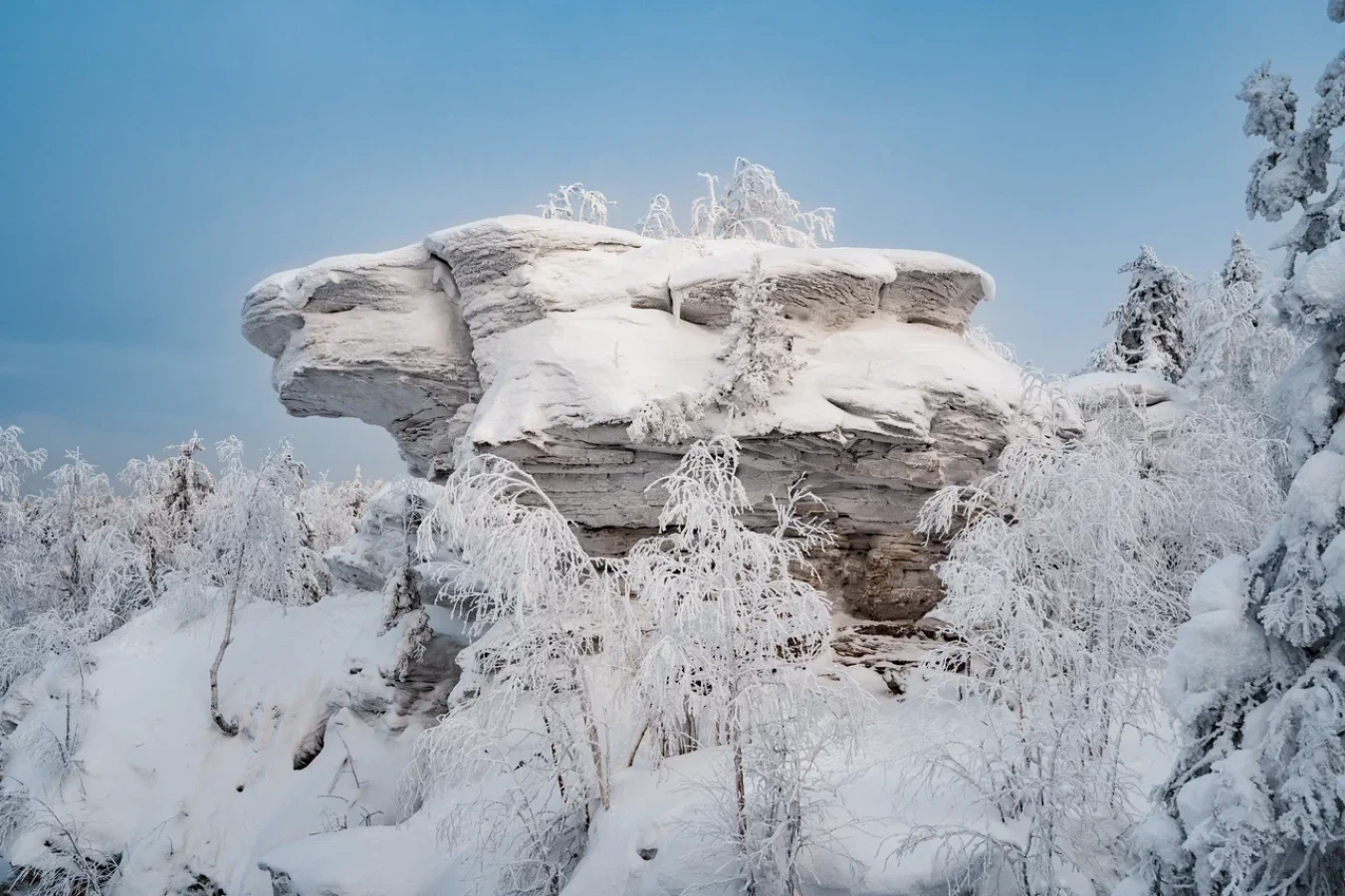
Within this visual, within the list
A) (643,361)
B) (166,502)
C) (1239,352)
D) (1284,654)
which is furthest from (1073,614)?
(166,502)

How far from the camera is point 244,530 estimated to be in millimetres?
17516

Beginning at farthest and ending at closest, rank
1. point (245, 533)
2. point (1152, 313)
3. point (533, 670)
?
point (1152, 313), point (245, 533), point (533, 670)

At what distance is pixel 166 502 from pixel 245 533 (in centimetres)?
851

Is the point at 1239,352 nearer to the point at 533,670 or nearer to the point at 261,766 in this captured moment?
the point at 533,670

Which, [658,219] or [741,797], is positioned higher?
[658,219]

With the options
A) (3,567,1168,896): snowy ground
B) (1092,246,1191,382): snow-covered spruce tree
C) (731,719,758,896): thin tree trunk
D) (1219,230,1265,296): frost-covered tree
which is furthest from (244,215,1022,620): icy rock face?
(1219,230,1265,296): frost-covered tree

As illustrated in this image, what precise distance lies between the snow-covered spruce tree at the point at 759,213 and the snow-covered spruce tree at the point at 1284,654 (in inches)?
614

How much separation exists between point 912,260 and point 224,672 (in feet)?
56.2

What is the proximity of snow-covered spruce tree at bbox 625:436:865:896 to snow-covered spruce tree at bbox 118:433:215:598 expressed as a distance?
19199 mm

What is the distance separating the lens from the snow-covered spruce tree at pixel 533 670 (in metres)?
9.20

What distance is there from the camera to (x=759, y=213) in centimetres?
2070

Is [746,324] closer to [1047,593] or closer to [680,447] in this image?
[680,447]

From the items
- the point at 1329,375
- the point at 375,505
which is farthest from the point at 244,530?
the point at 1329,375

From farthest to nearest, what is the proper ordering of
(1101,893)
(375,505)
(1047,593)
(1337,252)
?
(375,505) < (1047,593) < (1101,893) < (1337,252)
